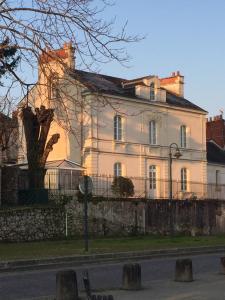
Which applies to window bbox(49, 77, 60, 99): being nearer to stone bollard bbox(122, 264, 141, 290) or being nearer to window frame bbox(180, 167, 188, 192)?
stone bollard bbox(122, 264, 141, 290)

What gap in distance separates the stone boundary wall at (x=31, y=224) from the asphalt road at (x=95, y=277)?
35.3 ft

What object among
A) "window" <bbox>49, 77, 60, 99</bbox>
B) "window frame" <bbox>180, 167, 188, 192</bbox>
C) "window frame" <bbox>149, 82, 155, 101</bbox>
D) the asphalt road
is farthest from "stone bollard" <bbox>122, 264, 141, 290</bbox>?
"window frame" <bbox>149, 82, 155, 101</bbox>

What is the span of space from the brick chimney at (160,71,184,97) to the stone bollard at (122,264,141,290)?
44.4 metres

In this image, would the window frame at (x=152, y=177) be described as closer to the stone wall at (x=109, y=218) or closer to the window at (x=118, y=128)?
the window at (x=118, y=128)

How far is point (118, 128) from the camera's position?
47.7 m

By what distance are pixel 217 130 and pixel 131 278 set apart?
55.1m

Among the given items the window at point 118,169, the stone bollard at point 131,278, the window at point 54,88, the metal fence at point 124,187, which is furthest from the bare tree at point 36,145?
the stone bollard at point 131,278

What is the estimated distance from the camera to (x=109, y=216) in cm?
3538

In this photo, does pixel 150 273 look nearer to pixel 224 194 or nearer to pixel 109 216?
pixel 109 216

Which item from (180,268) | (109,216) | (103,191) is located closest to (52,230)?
(109,216)

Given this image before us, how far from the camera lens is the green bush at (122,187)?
39.8 m

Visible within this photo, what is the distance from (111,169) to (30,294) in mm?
34568

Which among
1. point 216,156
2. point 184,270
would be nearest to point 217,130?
point 216,156

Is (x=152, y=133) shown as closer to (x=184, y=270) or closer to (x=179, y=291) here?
(x=184, y=270)
